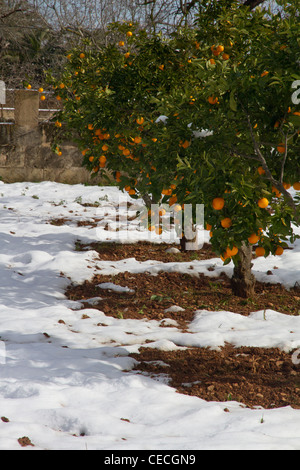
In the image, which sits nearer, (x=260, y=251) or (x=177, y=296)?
(x=260, y=251)

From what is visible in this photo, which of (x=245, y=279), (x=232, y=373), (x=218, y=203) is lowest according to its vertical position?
(x=232, y=373)

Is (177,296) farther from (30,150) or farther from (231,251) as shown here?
(30,150)

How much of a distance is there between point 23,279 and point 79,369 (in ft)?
8.36

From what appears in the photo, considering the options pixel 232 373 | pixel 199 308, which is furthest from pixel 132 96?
pixel 232 373

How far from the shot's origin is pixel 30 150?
36.9ft

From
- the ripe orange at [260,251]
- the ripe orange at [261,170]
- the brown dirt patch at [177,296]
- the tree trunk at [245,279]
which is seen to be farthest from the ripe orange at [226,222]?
the tree trunk at [245,279]

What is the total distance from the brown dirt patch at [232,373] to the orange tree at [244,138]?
0.95 m

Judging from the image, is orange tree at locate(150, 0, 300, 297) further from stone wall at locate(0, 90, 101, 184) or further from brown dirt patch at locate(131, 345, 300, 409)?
stone wall at locate(0, 90, 101, 184)

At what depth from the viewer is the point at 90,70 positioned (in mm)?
5992

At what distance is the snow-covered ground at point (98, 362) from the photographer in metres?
2.62

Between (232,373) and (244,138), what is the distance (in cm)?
175

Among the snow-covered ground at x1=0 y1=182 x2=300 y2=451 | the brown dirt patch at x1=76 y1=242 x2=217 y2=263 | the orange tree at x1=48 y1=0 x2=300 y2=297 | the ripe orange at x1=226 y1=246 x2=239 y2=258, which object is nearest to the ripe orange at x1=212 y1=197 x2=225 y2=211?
the orange tree at x1=48 y1=0 x2=300 y2=297
